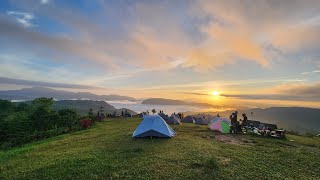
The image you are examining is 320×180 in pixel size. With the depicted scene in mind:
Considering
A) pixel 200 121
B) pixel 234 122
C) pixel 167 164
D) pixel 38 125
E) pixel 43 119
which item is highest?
pixel 234 122

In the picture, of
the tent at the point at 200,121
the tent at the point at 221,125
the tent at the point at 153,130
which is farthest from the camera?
the tent at the point at 200,121

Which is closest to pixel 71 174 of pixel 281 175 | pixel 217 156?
pixel 217 156

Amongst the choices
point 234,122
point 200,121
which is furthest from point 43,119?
point 234,122

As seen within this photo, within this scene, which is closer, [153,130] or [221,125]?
[153,130]

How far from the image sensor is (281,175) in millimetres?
12609

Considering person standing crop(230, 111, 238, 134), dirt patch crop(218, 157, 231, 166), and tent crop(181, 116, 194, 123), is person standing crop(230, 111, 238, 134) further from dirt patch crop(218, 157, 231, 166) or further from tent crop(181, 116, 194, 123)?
tent crop(181, 116, 194, 123)

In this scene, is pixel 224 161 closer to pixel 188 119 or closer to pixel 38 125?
pixel 188 119

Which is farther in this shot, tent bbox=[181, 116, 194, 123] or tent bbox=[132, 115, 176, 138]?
tent bbox=[181, 116, 194, 123]

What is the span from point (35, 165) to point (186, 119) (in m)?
34.9

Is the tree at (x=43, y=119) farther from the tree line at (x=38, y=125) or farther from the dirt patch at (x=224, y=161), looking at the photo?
the dirt patch at (x=224, y=161)

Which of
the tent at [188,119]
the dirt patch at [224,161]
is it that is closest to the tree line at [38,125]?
the tent at [188,119]

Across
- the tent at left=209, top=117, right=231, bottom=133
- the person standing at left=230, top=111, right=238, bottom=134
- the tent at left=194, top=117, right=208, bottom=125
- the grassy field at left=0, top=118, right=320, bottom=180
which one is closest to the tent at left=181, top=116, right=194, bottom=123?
the tent at left=194, top=117, right=208, bottom=125

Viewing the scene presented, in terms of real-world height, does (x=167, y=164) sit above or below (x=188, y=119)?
below

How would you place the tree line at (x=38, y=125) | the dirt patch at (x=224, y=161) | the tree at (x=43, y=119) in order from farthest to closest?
the tree at (x=43, y=119) → the tree line at (x=38, y=125) → the dirt patch at (x=224, y=161)
